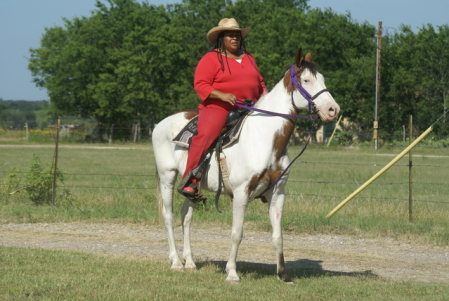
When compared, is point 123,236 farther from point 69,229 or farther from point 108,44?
point 108,44

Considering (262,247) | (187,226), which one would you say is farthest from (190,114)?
(262,247)

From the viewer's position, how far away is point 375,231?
11.0m

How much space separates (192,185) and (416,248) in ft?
14.1

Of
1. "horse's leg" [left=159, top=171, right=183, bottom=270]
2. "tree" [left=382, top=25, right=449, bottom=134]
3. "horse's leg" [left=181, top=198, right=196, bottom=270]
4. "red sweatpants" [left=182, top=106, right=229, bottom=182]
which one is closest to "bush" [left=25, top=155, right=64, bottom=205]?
"horse's leg" [left=159, top=171, right=183, bottom=270]

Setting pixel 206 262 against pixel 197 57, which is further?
pixel 197 57

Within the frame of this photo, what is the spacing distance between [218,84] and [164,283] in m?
2.34

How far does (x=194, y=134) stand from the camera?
7668 millimetres

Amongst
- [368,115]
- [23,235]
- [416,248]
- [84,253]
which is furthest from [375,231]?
[368,115]

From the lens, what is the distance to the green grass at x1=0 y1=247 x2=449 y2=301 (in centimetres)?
640

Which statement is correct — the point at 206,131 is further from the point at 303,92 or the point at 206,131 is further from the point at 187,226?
the point at 187,226

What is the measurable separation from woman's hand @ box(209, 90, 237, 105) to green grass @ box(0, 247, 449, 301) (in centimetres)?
204

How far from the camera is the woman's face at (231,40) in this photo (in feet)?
24.6

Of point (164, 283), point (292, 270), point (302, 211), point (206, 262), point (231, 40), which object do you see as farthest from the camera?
point (302, 211)

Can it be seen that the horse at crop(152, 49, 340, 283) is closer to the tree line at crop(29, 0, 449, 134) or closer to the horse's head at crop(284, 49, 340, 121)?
the horse's head at crop(284, 49, 340, 121)
